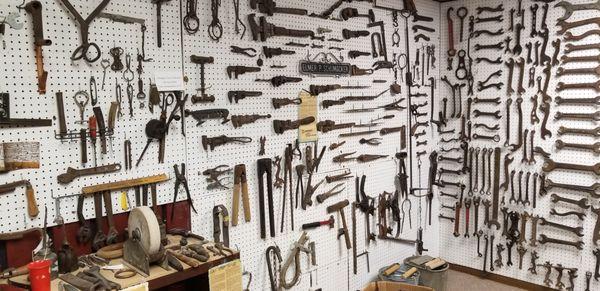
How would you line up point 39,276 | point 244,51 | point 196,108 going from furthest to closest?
point 244,51, point 196,108, point 39,276

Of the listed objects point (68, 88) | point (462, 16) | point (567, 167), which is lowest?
point (567, 167)

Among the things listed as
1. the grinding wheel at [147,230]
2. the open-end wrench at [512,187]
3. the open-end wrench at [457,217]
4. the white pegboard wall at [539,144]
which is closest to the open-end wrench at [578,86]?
the white pegboard wall at [539,144]

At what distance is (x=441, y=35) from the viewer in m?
4.73

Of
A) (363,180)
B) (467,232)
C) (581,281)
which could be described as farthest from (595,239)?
(363,180)

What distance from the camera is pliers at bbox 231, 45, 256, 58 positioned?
293 centimetres

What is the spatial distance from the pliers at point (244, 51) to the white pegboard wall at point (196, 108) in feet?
0.10

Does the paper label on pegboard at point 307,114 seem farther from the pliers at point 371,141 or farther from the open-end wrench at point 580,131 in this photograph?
the open-end wrench at point 580,131

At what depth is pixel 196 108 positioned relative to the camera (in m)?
2.76

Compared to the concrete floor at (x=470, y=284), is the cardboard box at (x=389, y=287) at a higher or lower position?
higher

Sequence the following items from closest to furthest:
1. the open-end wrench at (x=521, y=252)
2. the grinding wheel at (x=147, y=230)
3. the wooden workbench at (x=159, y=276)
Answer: the wooden workbench at (x=159, y=276)
the grinding wheel at (x=147, y=230)
the open-end wrench at (x=521, y=252)

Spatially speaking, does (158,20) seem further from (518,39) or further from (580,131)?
(580,131)

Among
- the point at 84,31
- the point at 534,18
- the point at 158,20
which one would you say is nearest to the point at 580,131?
the point at 534,18

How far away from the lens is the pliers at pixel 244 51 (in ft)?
9.62

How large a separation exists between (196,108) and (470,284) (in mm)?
3308
